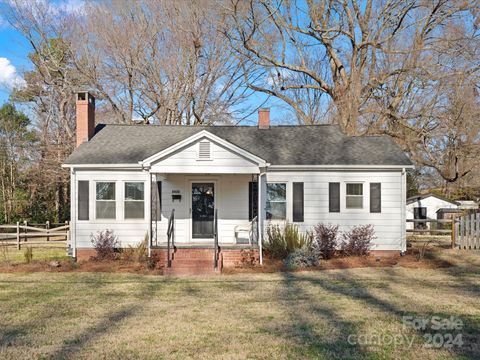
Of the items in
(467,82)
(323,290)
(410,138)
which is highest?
(467,82)

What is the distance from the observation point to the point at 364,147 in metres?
16.0

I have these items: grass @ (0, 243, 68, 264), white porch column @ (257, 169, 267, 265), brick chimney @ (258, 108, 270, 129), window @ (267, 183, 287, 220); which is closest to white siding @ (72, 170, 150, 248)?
grass @ (0, 243, 68, 264)

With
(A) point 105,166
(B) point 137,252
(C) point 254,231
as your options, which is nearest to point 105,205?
(A) point 105,166

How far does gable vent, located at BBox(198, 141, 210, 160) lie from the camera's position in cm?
1346

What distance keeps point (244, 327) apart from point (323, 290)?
355cm

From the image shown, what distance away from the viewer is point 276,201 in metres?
15.0

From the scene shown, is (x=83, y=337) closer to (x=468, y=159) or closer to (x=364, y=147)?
(x=364, y=147)

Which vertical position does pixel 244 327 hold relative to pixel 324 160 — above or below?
below

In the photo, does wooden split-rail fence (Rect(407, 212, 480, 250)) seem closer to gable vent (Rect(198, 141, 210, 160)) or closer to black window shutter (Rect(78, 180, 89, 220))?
gable vent (Rect(198, 141, 210, 160))

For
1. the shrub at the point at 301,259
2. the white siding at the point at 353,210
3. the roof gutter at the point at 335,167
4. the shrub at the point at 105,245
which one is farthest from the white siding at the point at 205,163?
the shrub at the point at 105,245

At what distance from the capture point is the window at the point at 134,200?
14695 mm

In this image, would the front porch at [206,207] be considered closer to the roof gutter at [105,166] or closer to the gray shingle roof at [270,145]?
the roof gutter at [105,166]

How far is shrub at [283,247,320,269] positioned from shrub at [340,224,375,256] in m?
1.77

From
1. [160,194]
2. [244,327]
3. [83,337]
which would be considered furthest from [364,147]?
[83,337]
